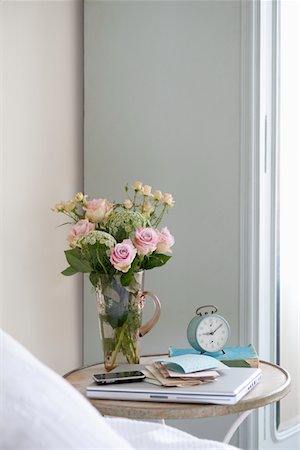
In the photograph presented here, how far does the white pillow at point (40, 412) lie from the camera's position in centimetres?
56

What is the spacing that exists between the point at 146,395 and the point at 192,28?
1287mm

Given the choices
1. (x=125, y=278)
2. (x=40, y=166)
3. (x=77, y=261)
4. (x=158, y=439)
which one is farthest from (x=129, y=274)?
(x=158, y=439)

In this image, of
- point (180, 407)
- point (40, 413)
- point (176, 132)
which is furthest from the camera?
point (176, 132)

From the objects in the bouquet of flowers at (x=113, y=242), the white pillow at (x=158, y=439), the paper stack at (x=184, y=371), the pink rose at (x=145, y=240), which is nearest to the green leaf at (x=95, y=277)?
the bouquet of flowers at (x=113, y=242)

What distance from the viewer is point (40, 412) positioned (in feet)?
1.87

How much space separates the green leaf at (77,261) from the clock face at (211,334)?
1.13 feet

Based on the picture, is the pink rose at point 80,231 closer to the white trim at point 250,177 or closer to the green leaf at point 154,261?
the green leaf at point 154,261

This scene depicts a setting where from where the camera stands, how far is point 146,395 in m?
1.57

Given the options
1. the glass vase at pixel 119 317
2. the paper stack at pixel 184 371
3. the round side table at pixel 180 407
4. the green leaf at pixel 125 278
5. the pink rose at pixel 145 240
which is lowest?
the round side table at pixel 180 407

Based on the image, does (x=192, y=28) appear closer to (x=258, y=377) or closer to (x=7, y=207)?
(x=7, y=207)

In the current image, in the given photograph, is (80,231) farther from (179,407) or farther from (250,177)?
(250,177)

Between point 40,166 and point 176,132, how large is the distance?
480 millimetres

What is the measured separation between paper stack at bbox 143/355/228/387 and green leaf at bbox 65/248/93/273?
11.4 inches

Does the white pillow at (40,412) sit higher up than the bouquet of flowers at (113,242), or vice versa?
the bouquet of flowers at (113,242)
